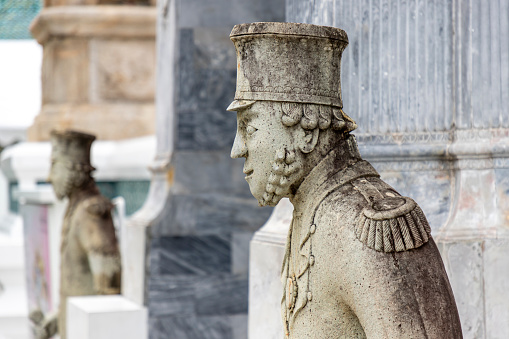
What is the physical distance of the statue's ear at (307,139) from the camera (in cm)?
295

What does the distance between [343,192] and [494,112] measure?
1.26m

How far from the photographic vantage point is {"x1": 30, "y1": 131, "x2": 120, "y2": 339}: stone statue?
6844mm

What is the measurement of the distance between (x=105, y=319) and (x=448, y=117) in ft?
9.00

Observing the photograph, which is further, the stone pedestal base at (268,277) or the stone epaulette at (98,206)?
the stone epaulette at (98,206)

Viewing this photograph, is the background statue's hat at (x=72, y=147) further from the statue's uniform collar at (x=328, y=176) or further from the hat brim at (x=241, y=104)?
the statue's uniform collar at (x=328, y=176)

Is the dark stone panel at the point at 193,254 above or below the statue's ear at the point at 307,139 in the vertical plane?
below

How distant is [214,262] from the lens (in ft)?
21.9

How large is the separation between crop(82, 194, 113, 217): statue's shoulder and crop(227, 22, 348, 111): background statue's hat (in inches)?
161

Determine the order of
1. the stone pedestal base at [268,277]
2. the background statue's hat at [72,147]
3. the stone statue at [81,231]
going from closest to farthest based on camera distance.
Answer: the stone pedestal base at [268,277], the stone statue at [81,231], the background statue's hat at [72,147]

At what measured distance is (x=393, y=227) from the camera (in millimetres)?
2719

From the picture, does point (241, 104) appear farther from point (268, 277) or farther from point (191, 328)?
point (191, 328)

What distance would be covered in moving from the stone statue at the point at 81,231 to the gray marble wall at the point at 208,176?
1.99 feet

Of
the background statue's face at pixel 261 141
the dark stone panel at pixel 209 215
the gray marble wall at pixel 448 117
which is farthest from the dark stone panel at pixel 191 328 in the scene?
the background statue's face at pixel 261 141

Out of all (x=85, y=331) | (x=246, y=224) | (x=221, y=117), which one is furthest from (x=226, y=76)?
(x=85, y=331)
